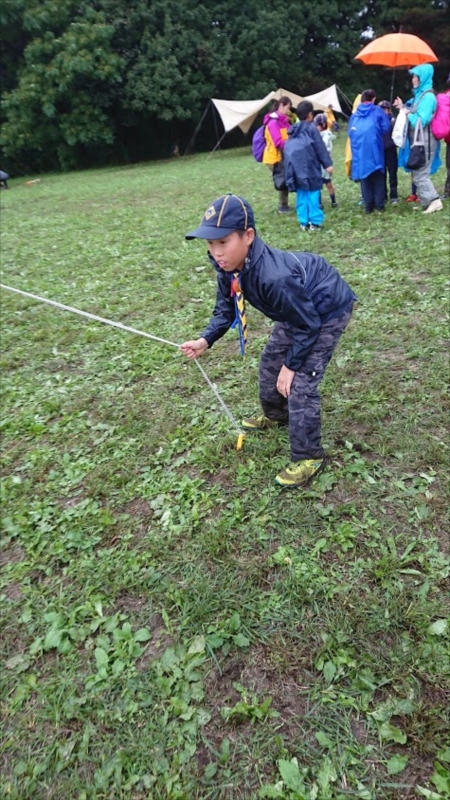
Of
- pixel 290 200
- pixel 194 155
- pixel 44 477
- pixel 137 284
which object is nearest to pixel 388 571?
pixel 44 477

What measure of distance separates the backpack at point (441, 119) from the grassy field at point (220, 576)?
3.20 m

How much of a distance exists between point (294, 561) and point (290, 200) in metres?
9.16

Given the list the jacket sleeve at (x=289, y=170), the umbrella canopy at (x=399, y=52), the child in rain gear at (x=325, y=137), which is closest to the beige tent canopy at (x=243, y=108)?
the child in rain gear at (x=325, y=137)

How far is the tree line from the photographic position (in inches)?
917

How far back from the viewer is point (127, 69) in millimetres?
24922

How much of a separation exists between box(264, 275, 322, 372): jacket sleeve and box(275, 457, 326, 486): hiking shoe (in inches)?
25.4

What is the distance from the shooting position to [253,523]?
2.76 m

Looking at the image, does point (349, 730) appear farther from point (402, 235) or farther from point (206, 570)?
point (402, 235)

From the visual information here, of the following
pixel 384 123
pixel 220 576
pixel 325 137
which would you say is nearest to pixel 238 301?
pixel 220 576

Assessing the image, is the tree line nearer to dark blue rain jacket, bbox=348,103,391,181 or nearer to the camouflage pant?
dark blue rain jacket, bbox=348,103,391,181

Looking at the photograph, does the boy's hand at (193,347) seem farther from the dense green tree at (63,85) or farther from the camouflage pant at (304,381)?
the dense green tree at (63,85)

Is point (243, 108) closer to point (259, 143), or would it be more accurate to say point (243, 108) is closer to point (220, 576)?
point (259, 143)

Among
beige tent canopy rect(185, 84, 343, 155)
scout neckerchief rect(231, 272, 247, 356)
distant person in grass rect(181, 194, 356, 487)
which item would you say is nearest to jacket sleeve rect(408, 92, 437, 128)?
distant person in grass rect(181, 194, 356, 487)

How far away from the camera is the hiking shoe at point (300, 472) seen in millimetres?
2912
